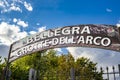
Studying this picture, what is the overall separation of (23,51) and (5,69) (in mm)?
1565

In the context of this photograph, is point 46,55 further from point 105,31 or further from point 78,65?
point 105,31

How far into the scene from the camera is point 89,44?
13039 millimetres

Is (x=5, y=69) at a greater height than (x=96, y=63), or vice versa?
(x=96, y=63)

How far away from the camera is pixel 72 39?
13547 mm

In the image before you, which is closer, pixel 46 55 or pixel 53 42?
pixel 53 42

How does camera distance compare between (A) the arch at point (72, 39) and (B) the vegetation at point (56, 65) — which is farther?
(B) the vegetation at point (56, 65)

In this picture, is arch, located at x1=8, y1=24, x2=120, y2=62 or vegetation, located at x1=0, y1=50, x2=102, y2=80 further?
vegetation, located at x1=0, y1=50, x2=102, y2=80

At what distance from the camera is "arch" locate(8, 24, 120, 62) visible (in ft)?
40.9

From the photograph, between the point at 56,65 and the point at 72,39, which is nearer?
the point at 72,39

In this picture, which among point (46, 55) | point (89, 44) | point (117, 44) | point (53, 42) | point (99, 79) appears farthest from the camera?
point (46, 55)

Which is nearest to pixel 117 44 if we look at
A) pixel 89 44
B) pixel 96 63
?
pixel 89 44

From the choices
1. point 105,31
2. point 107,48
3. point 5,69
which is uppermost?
point 105,31

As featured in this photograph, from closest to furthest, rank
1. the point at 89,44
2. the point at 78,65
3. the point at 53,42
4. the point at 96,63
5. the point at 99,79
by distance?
the point at 89,44 → the point at 53,42 → the point at 99,79 → the point at 78,65 → the point at 96,63

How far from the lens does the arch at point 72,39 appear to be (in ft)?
40.9
